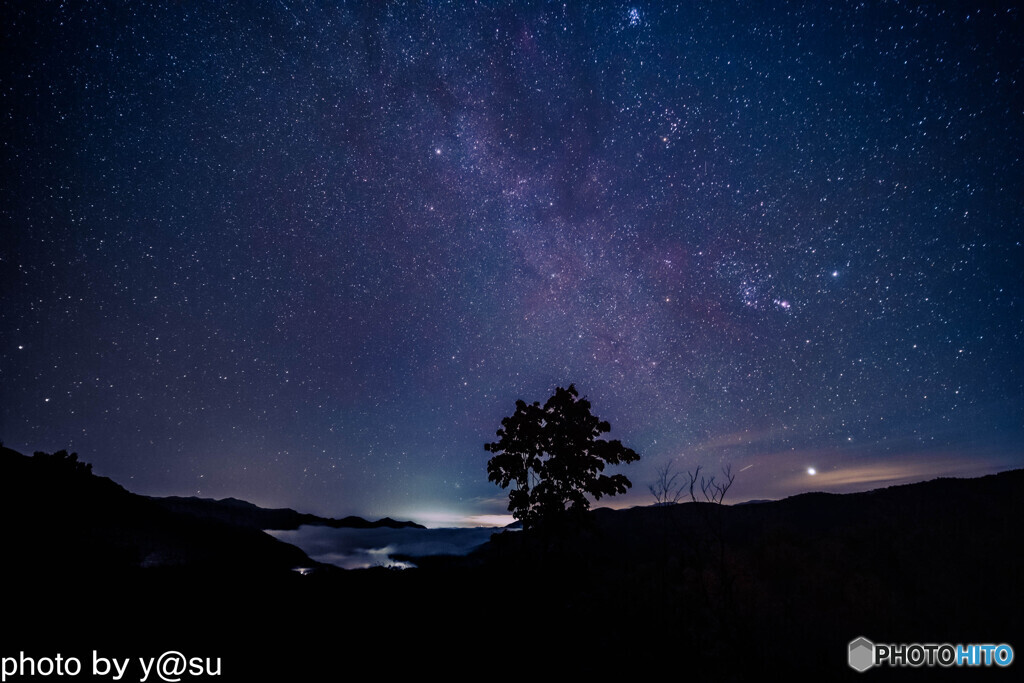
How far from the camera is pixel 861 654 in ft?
45.0

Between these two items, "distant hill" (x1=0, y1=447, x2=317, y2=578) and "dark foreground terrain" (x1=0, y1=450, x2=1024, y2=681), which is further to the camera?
"distant hill" (x1=0, y1=447, x2=317, y2=578)

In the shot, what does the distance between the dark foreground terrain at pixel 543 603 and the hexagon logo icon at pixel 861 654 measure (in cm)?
33

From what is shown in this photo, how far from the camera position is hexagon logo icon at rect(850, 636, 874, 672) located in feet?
41.8

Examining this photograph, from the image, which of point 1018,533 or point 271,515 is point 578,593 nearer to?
point 1018,533

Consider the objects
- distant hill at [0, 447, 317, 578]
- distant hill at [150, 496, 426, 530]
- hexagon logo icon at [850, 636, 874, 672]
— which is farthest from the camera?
distant hill at [150, 496, 426, 530]

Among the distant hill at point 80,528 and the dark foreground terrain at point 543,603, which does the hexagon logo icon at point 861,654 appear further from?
the distant hill at point 80,528

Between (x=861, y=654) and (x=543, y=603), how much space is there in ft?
37.0

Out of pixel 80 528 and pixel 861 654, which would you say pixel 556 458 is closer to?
pixel 861 654

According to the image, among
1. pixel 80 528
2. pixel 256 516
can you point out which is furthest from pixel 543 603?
pixel 256 516

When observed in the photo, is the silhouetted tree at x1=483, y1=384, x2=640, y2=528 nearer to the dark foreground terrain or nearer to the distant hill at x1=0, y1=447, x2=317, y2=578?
the dark foreground terrain

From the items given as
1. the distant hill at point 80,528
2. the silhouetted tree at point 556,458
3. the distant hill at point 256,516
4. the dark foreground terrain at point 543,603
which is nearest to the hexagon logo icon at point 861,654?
the dark foreground terrain at point 543,603

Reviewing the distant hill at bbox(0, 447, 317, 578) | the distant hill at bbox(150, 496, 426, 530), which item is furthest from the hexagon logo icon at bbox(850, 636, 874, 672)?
the distant hill at bbox(150, 496, 426, 530)

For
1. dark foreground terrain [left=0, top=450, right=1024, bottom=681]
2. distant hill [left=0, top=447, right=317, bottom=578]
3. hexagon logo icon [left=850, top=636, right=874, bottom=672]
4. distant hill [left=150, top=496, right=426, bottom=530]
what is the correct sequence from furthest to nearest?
distant hill [left=150, top=496, right=426, bottom=530]
distant hill [left=0, top=447, right=317, bottom=578]
hexagon logo icon [left=850, top=636, right=874, bottom=672]
dark foreground terrain [left=0, top=450, right=1024, bottom=681]

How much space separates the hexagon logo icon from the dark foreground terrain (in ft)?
1.08
